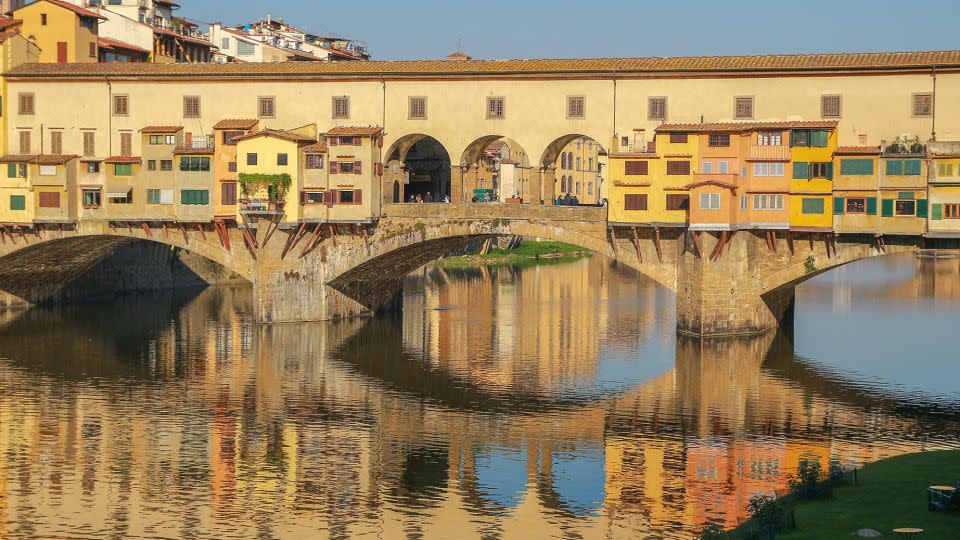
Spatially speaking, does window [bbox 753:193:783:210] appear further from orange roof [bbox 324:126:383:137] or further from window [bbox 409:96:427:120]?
orange roof [bbox 324:126:383:137]

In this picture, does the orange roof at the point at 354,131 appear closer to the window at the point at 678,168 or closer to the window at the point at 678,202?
the window at the point at 678,168

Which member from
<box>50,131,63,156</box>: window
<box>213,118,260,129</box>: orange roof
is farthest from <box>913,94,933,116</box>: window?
<box>50,131,63,156</box>: window

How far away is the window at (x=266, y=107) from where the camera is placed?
248 ft

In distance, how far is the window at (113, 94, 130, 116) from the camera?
77500 millimetres

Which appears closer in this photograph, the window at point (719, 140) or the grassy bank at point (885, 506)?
the grassy bank at point (885, 506)

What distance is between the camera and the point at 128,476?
1684 inches

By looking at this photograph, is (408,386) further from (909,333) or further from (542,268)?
(542,268)

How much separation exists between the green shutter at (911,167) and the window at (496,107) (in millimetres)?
21144

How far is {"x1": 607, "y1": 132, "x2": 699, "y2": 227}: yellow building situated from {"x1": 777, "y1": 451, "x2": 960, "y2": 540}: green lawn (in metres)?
31.5

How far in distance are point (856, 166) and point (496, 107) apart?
19329 mm

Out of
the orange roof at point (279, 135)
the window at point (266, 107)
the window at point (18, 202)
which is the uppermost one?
the window at point (266, 107)

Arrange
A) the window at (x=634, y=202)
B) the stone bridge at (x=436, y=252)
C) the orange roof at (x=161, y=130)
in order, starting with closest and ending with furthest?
1. the stone bridge at (x=436, y=252)
2. the window at (x=634, y=202)
3. the orange roof at (x=161, y=130)

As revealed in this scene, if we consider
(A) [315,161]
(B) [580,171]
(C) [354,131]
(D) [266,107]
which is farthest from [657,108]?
(B) [580,171]

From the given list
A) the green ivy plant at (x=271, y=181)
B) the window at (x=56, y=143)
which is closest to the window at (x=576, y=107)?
the green ivy plant at (x=271, y=181)
